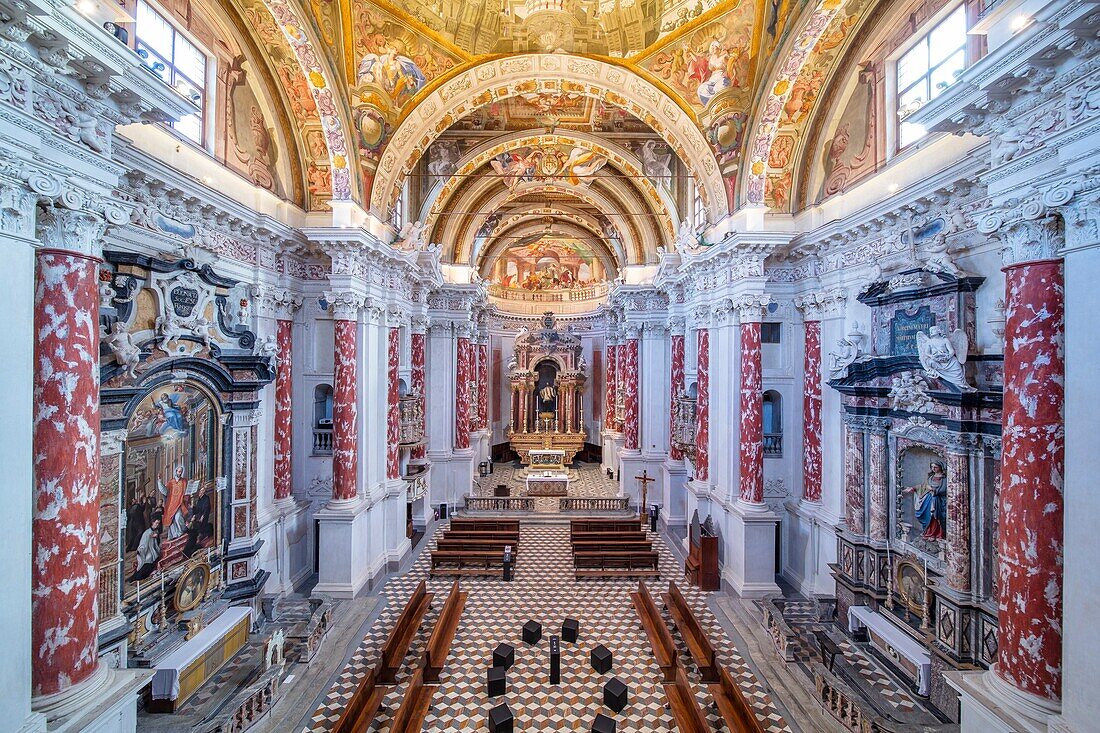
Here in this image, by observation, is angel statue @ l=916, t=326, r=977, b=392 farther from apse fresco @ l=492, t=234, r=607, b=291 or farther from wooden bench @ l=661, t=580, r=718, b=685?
apse fresco @ l=492, t=234, r=607, b=291

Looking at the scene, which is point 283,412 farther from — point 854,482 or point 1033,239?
point 1033,239

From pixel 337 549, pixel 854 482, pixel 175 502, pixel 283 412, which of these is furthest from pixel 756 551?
pixel 175 502

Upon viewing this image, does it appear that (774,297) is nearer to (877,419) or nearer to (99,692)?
(877,419)

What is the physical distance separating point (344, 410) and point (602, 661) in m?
6.87

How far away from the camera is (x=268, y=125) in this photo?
388 inches

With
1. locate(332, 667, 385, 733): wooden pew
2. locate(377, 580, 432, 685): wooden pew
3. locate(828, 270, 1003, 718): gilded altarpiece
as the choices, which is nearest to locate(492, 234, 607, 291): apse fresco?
locate(828, 270, 1003, 718): gilded altarpiece

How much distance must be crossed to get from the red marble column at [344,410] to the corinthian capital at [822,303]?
31.5 ft

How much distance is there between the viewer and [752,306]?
1049 centimetres

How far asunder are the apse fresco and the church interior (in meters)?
13.2

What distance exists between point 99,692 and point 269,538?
229 inches

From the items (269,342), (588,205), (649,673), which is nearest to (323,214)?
(269,342)

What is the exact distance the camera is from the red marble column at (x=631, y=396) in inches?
747

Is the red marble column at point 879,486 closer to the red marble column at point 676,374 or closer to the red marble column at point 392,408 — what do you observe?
the red marble column at point 676,374

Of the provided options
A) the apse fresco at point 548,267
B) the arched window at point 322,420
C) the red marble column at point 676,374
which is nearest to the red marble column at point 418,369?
the arched window at point 322,420
